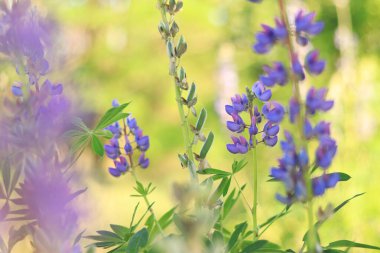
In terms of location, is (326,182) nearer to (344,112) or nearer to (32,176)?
(32,176)

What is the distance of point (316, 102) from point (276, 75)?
0.05 m

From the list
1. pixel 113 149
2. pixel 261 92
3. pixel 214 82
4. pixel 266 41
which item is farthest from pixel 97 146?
pixel 214 82

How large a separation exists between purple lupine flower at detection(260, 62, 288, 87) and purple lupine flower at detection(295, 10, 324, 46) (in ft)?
0.18

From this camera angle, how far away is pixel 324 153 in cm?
82

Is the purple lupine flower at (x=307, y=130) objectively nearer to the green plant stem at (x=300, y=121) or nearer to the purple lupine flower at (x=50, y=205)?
the green plant stem at (x=300, y=121)

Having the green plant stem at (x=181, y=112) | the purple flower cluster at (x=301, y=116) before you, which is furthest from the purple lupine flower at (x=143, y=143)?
the purple flower cluster at (x=301, y=116)

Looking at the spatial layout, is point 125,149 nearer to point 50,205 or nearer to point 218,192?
point 218,192

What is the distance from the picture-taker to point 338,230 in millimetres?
3430

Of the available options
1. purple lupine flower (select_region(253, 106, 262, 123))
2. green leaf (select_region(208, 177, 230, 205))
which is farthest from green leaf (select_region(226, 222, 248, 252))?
purple lupine flower (select_region(253, 106, 262, 123))

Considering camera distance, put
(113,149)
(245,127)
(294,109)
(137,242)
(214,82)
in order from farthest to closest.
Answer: (214,82) < (113,149) < (245,127) < (137,242) < (294,109)

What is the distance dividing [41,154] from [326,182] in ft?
1.15

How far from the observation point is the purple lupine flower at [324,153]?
81cm

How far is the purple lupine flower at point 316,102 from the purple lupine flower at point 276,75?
0.04 m

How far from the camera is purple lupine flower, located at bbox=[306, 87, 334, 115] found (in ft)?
2.65
